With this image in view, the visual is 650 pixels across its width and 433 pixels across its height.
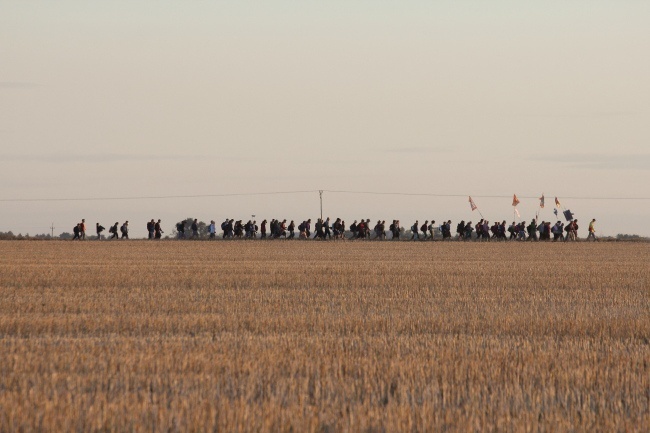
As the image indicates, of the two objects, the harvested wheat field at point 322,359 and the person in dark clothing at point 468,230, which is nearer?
the harvested wheat field at point 322,359

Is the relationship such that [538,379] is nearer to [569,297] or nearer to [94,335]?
[94,335]

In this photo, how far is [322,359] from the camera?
11.9 meters

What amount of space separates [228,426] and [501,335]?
24.3ft

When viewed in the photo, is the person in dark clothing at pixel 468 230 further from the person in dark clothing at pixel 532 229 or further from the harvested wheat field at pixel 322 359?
the harvested wheat field at pixel 322 359

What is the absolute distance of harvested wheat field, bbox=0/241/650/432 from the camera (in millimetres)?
8930

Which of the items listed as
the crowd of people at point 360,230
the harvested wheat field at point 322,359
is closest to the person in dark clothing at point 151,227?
the crowd of people at point 360,230

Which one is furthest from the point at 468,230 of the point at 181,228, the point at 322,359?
the point at 322,359

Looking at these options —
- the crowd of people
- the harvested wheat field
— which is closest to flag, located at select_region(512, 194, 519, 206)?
the crowd of people

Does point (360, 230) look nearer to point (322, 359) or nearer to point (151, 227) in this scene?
point (151, 227)

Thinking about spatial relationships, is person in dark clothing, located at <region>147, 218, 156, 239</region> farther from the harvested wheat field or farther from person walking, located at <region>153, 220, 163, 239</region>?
the harvested wheat field

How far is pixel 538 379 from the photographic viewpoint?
1098 cm

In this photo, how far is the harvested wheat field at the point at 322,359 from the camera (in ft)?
29.3

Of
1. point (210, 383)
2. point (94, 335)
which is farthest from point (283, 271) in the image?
point (210, 383)

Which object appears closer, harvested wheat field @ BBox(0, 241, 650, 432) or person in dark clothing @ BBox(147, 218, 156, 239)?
harvested wheat field @ BBox(0, 241, 650, 432)
